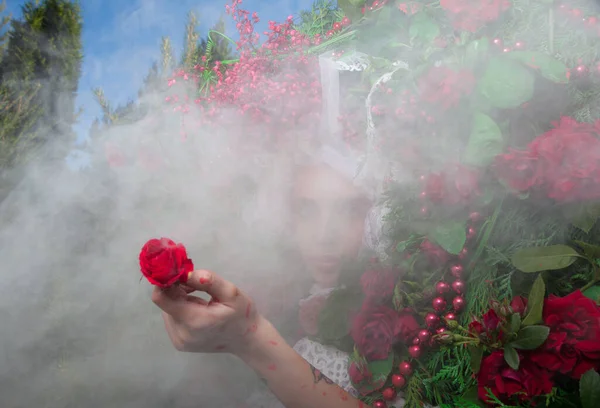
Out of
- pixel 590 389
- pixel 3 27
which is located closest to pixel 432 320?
pixel 590 389

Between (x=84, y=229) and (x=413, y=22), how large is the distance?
2.79 ft

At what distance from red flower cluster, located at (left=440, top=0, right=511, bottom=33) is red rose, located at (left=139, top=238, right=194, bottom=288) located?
60 centimetres

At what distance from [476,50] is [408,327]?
46 cm

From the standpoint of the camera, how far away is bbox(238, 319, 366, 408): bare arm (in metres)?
0.79

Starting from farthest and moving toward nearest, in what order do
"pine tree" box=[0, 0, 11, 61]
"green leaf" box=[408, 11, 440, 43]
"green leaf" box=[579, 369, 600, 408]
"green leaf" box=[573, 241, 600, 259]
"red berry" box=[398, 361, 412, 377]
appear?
"pine tree" box=[0, 0, 11, 61] → "green leaf" box=[408, 11, 440, 43] → "red berry" box=[398, 361, 412, 377] → "green leaf" box=[573, 241, 600, 259] → "green leaf" box=[579, 369, 600, 408]

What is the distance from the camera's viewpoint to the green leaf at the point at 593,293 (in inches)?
26.2

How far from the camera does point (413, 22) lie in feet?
2.99

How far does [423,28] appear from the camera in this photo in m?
0.90

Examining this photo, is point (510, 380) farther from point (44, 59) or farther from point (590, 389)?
point (44, 59)

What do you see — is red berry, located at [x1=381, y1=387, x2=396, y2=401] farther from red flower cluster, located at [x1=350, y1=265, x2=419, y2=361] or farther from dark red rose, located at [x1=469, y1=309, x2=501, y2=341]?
dark red rose, located at [x1=469, y1=309, x2=501, y2=341]

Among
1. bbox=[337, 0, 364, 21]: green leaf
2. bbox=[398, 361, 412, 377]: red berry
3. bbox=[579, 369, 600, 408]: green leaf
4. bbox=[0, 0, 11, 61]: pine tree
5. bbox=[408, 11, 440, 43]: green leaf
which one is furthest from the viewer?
bbox=[0, 0, 11, 61]: pine tree

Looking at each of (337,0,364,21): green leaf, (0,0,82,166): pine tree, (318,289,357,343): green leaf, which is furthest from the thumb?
(0,0,82,166): pine tree

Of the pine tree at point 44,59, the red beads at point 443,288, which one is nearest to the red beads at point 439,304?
the red beads at point 443,288

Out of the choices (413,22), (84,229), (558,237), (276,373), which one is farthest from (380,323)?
(84,229)
